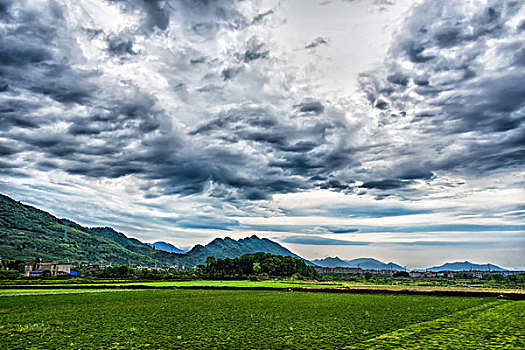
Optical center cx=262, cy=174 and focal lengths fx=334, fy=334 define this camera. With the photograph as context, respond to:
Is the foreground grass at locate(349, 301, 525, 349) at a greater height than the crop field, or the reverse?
the foreground grass at locate(349, 301, 525, 349)

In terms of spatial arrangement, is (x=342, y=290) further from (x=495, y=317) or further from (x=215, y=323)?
(x=215, y=323)

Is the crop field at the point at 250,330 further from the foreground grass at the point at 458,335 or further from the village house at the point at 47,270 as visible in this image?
the village house at the point at 47,270

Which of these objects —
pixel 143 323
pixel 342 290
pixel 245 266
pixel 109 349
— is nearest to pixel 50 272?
pixel 245 266

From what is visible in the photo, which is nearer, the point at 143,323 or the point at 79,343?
the point at 79,343

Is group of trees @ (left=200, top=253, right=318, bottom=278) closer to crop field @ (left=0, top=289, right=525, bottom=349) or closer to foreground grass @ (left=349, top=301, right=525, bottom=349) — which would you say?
crop field @ (left=0, top=289, right=525, bottom=349)

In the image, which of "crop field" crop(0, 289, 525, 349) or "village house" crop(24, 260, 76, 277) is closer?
"crop field" crop(0, 289, 525, 349)

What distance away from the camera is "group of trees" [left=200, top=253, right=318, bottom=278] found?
151288 millimetres

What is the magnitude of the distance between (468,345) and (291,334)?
10.9m

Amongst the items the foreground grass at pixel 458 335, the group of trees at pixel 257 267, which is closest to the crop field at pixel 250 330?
the foreground grass at pixel 458 335

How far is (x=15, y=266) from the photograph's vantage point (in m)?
160

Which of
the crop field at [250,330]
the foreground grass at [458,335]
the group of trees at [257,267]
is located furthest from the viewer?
the group of trees at [257,267]

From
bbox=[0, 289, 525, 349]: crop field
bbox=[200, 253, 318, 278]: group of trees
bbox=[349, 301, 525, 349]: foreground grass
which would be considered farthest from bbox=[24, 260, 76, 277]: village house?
bbox=[349, 301, 525, 349]: foreground grass

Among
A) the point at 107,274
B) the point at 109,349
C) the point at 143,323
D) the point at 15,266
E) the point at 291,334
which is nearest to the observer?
the point at 109,349

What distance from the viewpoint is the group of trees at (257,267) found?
496 feet
